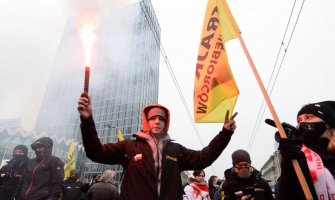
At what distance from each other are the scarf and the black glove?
221mm

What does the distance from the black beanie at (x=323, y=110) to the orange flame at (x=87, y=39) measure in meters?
2.04

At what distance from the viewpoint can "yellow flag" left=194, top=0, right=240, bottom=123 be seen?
12.2ft

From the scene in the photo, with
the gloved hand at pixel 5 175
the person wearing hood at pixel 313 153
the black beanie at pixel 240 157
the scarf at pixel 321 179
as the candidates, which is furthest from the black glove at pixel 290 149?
the gloved hand at pixel 5 175

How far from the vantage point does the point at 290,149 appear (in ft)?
6.20

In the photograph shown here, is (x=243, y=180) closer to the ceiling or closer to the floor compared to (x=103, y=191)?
closer to the ceiling

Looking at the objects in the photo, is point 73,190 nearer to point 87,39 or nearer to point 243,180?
point 243,180

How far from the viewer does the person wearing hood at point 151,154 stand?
2303 millimetres

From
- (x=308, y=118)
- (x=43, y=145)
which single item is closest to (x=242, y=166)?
(x=308, y=118)

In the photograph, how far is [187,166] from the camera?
109 inches

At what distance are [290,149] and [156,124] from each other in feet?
4.49

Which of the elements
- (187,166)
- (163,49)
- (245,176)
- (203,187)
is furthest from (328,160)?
(163,49)

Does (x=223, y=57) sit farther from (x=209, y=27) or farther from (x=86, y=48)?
(x=86, y=48)

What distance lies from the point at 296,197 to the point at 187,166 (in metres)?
1.09

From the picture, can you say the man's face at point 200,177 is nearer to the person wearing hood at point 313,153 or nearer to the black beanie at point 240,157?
the black beanie at point 240,157
